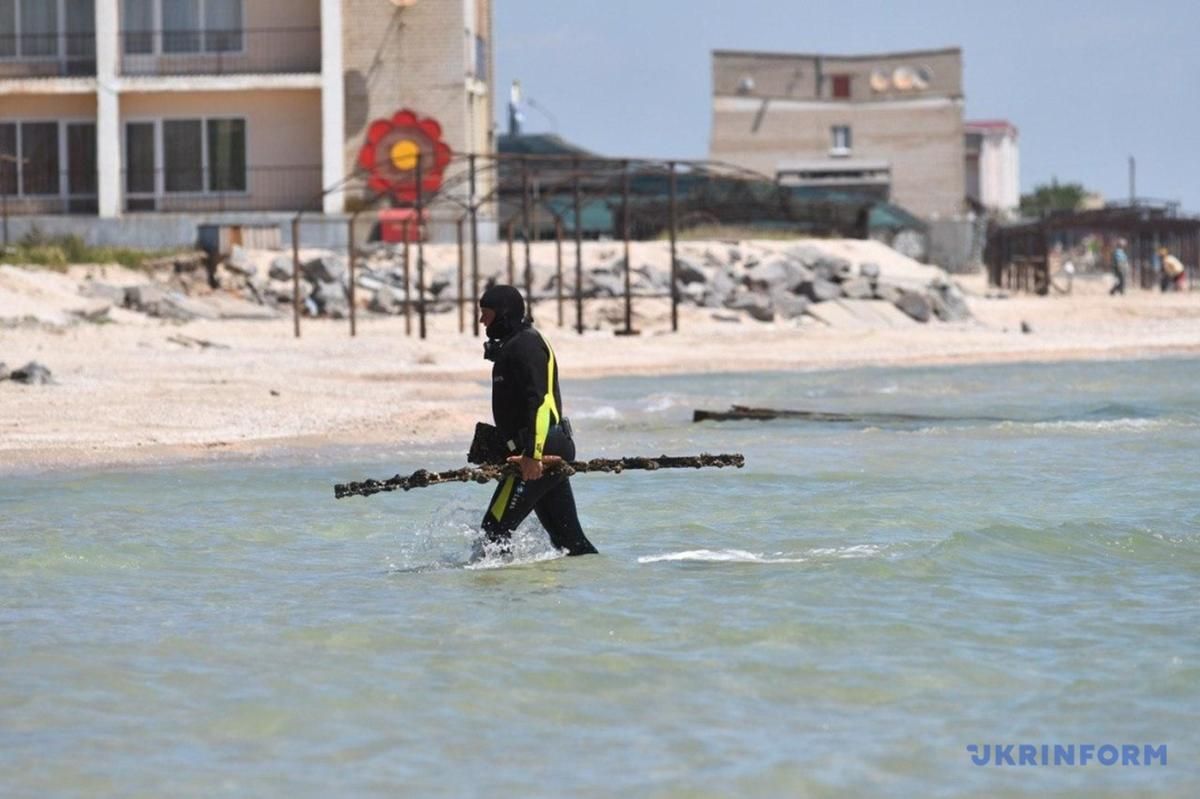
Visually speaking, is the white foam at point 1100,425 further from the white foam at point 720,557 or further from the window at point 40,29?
the window at point 40,29

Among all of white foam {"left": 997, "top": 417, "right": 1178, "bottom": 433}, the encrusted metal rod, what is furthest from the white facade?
the encrusted metal rod

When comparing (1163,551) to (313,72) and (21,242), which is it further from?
(313,72)

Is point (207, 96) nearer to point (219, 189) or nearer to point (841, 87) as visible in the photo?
point (219, 189)

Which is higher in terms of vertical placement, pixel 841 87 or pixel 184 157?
pixel 841 87

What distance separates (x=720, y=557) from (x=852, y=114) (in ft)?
242

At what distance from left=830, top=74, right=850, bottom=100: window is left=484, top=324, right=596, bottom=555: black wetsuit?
75993mm

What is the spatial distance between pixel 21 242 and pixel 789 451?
2368 cm

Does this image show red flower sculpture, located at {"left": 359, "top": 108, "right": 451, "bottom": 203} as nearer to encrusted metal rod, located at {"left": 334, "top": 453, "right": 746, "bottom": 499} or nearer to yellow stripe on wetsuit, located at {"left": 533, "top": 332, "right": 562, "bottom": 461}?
encrusted metal rod, located at {"left": 334, "top": 453, "right": 746, "bottom": 499}

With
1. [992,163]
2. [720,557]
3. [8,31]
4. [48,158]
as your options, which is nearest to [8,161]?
[48,158]

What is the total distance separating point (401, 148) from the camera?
42.3 metres

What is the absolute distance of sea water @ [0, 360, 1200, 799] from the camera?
24.3 feet

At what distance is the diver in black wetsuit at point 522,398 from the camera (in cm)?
1005

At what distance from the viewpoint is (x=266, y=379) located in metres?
23.1

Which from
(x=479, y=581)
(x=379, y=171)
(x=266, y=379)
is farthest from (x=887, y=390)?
(x=379, y=171)
